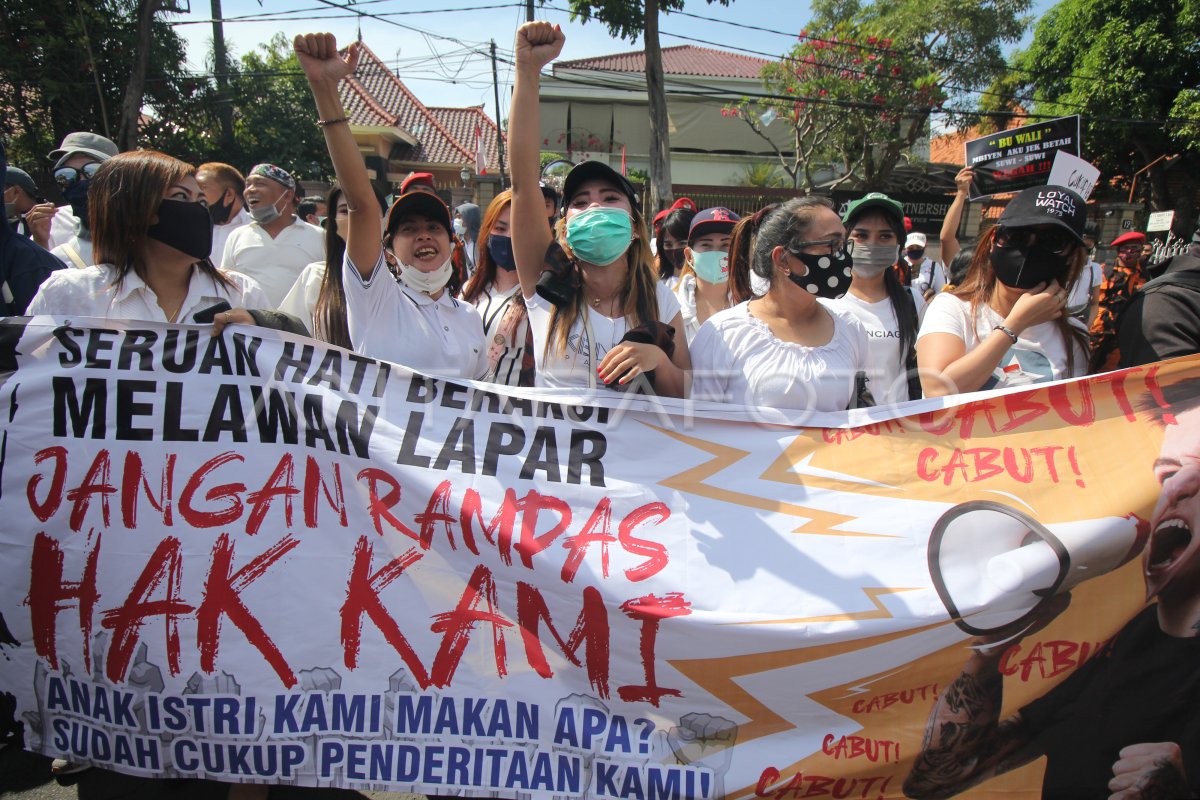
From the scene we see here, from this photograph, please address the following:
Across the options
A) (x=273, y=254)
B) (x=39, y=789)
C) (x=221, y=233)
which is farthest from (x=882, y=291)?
(x=221, y=233)

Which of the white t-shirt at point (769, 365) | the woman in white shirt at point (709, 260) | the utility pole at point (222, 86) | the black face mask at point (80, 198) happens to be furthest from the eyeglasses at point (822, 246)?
the utility pole at point (222, 86)

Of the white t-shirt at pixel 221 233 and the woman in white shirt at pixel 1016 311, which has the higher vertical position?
the white t-shirt at pixel 221 233

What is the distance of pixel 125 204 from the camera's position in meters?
2.34

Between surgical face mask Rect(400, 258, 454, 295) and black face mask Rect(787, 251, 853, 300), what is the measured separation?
1.26 meters

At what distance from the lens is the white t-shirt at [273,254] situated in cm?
427

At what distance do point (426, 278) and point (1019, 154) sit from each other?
14.1 ft

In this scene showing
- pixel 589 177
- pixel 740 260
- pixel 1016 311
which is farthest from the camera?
pixel 740 260

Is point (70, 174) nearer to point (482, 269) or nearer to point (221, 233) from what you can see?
Result: point (221, 233)

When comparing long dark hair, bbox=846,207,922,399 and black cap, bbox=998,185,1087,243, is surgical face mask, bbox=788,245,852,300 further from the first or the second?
long dark hair, bbox=846,207,922,399

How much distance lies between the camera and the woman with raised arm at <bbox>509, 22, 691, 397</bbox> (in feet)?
7.75

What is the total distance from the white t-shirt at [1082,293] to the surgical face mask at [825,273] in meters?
0.84

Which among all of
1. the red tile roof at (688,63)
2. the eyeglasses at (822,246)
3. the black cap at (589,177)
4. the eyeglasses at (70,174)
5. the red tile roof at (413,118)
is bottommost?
the eyeglasses at (822,246)

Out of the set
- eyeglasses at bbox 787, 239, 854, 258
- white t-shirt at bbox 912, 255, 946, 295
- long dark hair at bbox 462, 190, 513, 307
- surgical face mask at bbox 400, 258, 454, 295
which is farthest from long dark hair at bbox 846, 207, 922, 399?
white t-shirt at bbox 912, 255, 946, 295

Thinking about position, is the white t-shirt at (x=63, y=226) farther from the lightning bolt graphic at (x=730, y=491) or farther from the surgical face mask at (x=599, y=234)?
the lightning bolt graphic at (x=730, y=491)
